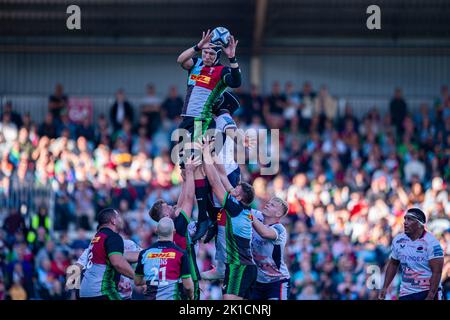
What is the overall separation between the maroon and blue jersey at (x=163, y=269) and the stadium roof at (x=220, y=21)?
45.7 feet

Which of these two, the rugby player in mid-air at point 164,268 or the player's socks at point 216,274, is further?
the player's socks at point 216,274

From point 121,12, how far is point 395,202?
30.1 feet

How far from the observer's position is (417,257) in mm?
14391

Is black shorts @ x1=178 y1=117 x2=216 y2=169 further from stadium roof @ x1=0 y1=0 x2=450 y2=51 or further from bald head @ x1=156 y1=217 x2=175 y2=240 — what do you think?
stadium roof @ x1=0 y1=0 x2=450 y2=51

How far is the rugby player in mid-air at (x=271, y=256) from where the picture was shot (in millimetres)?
14367

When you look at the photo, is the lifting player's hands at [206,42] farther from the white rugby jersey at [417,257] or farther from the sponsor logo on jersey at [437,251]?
the sponsor logo on jersey at [437,251]

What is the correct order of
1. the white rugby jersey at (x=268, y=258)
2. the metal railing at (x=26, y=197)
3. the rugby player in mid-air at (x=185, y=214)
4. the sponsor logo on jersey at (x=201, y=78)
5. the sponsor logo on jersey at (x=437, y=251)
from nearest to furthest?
the rugby player in mid-air at (x=185, y=214) < the sponsor logo on jersey at (x=201, y=78) < the sponsor logo on jersey at (x=437, y=251) < the white rugby jersey at (x=268, y=258) < the metal railing at (x=26, y=197)

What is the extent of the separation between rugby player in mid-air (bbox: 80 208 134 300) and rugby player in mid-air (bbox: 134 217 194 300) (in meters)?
0.72

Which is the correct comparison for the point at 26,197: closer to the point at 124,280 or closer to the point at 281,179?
the point at 281,179

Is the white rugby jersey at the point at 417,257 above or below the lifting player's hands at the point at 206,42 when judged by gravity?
below

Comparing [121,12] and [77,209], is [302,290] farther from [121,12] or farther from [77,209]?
[121,12]

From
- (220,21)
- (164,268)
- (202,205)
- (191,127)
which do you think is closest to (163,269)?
(164,268)

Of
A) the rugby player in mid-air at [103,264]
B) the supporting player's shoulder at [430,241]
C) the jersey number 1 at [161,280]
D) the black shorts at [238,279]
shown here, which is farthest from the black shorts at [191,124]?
the supporting player's shoulder at [430,241]
